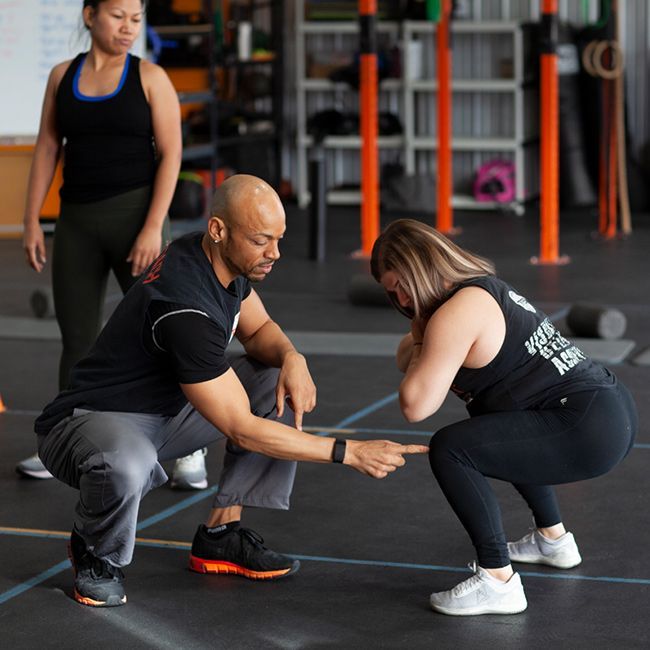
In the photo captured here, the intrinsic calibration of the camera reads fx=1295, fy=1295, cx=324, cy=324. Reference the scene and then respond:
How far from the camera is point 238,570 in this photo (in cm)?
336

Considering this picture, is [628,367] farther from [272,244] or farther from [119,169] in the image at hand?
[272,244]

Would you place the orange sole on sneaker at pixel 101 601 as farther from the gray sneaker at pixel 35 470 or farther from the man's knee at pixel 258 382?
the gray sneaker at pixel 35 470

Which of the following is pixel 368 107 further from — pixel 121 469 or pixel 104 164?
pixel 121 469

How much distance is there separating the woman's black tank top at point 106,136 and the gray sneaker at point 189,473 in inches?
34.2

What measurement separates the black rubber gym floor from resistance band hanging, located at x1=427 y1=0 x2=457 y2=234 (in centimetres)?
439

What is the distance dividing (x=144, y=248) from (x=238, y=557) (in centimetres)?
112

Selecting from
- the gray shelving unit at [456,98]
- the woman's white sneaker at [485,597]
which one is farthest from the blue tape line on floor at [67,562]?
the gray shelving unit at [456,98]

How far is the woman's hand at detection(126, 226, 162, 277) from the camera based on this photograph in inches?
158

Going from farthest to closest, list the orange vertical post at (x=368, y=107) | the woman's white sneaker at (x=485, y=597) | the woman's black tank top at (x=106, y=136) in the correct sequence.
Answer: the orange vertical post at (x=368, y=107)
the woman's black tank top at (x=106, y=136)
the woman's white sneaker at (x=485, y=597)

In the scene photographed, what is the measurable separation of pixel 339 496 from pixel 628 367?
2.13 m

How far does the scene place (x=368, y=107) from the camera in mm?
8742

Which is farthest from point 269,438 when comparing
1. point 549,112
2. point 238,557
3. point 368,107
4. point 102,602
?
point 368,107

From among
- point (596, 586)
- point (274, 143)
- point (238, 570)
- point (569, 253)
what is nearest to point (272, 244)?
point (238, 570)

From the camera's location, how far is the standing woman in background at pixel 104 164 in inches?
158
